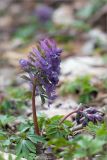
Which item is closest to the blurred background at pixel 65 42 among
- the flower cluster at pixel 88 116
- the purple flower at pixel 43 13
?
the purple flower at pixel 43 13

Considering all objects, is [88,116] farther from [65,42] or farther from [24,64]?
[65,42]

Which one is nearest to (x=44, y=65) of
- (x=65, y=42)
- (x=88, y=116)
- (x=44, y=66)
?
(x=44, y=66)

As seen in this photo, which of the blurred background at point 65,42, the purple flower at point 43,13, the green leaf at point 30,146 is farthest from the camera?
the purple flower at point 43,13

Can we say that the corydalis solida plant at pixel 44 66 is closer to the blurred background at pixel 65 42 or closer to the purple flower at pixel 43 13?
the blurred background at pixel 65 42

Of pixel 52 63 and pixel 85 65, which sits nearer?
pixel 52 63

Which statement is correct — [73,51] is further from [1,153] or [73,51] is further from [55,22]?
[1,153]

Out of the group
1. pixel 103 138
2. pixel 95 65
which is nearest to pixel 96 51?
pixel 95 65
